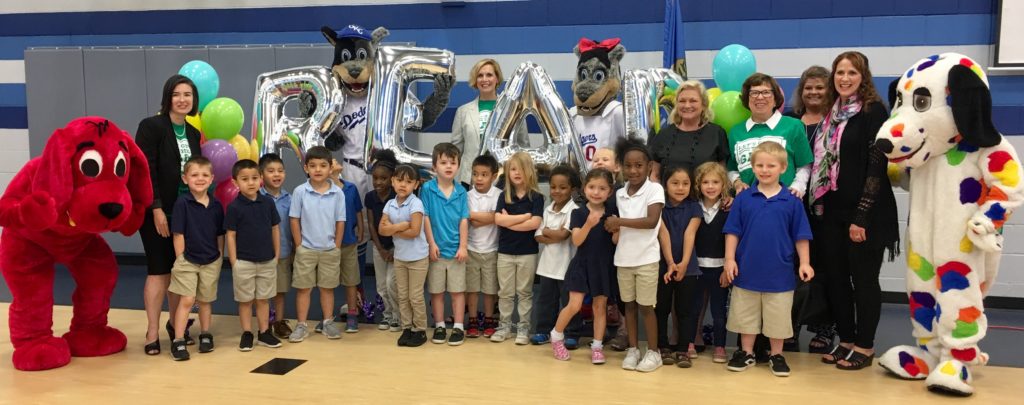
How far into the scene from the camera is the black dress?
440 centimetres

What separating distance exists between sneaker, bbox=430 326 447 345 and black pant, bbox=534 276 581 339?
1.78 ft

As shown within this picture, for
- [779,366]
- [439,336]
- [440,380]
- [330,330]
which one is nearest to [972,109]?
[779,366]

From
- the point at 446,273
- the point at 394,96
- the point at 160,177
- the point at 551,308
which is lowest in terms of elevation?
the point at 551,308

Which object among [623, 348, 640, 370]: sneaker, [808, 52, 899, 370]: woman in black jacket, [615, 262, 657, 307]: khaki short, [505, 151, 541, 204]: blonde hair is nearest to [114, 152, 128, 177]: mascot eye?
[505, 151, 541, 204]: blonde hair

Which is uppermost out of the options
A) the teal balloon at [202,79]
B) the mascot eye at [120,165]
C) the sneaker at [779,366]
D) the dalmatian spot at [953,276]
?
the teal balloon at [202,79]

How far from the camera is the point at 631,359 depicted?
4.12 meters

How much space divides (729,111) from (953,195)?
1.25 m

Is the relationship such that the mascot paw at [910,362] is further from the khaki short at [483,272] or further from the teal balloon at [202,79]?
the teal balloon at [202,79]

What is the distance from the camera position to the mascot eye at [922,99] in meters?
3.75

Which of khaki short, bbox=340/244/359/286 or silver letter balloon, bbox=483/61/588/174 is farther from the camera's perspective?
khaki short, bbox=340/244/359/286

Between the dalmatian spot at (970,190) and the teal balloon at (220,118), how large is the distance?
4046mm

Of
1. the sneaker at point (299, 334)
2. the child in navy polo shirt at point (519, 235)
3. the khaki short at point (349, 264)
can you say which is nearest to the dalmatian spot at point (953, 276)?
the child in navy polo shirt at point (519, 235)

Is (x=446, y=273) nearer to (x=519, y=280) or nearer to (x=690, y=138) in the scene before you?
(x=519, y=280)

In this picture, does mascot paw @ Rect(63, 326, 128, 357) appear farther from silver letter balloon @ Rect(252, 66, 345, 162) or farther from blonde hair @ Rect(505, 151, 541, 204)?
blonde hair @ Rect(505, 151, 541, 204)
